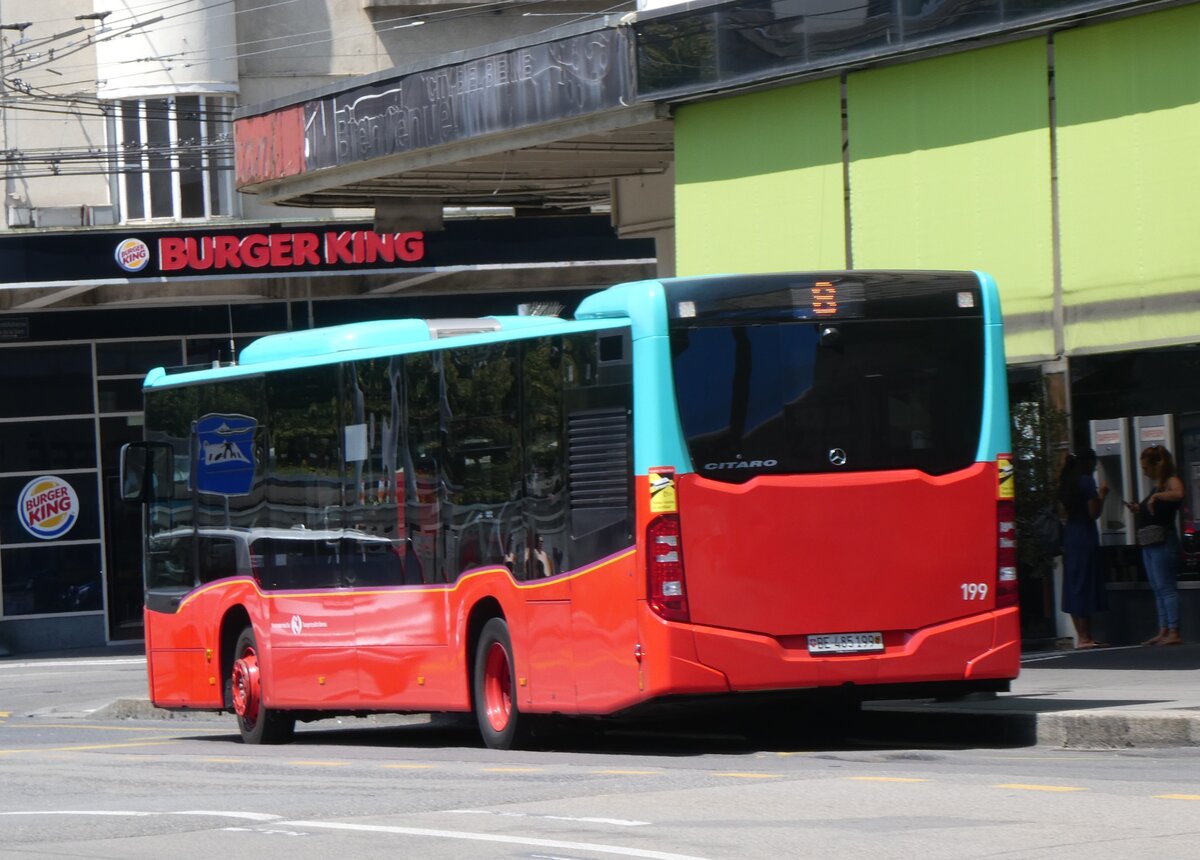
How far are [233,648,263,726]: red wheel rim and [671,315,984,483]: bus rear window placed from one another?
5785mm

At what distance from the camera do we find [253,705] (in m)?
16.8

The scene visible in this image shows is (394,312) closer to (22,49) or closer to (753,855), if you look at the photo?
(22,49)

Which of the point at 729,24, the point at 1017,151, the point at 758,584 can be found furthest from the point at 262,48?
the point at 758,584

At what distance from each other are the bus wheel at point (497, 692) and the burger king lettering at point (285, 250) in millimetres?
18428

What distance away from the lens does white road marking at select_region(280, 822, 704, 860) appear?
8.09 metres

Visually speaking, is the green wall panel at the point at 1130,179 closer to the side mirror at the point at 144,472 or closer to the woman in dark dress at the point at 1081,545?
the woman in dark dress at the point at 1081,545

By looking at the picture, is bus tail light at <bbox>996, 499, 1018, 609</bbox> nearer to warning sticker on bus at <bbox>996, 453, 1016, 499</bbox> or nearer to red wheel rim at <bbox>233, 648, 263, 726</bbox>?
warning sticker on bus at <bbox>996, 453, 1016, 499</bbox>

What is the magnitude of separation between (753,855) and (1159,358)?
36.4 ft

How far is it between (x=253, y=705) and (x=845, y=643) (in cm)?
609

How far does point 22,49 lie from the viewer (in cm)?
3325

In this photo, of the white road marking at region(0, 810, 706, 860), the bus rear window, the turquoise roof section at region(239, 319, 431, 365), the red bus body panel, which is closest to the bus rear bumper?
the red bus body panel

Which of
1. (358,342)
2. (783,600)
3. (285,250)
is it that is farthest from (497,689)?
(285,250)

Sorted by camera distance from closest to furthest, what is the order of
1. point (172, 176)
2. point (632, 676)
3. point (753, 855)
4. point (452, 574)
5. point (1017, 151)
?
point (753, 855) → point (632, 676) → point (452, 574) → point (1017, 151) → point (172, 176)

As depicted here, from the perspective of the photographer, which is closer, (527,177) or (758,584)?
(758,584)
